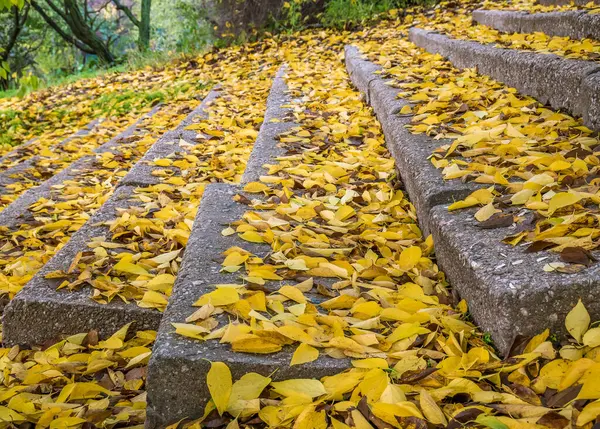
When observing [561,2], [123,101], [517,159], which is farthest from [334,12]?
[517,159]

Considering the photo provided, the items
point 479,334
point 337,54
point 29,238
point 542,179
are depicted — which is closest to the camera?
point 479,334

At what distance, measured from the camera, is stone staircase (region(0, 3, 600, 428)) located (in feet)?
3.45

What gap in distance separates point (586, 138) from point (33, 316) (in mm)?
1621

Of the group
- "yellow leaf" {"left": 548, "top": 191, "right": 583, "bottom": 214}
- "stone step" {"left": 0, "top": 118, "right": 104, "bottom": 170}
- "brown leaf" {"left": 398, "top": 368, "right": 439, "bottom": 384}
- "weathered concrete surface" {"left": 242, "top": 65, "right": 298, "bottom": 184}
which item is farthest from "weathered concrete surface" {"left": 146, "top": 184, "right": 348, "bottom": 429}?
"stone step" {"left": 0, "top": 118, "right": 104, "bottom": 170}

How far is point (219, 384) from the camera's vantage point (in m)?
1.02

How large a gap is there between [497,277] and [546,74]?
142 centimetres

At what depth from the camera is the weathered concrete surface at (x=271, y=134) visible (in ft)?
7.25

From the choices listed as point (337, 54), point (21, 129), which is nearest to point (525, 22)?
point (337, 54)

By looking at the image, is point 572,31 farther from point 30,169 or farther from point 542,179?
point 30,169

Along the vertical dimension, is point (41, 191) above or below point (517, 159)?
below

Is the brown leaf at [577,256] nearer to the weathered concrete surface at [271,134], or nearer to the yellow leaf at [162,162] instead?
the weathered concrete surface at [271,134]

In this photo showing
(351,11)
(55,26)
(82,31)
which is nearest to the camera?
(351,11)

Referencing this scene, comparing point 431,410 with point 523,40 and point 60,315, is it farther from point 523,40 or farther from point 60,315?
point 523,40

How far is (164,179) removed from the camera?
2551 mm
